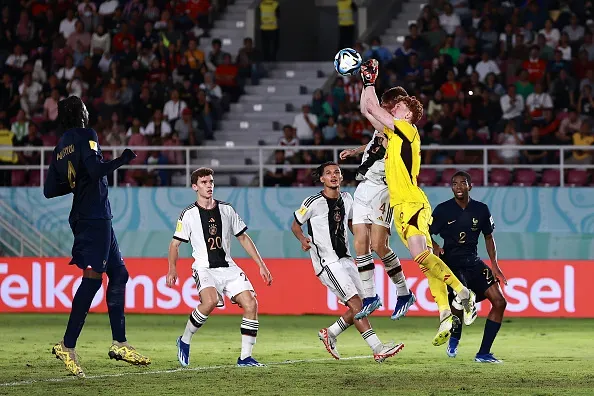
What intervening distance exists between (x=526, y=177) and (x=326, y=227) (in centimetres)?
939

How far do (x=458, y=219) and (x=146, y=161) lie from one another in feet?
36.8

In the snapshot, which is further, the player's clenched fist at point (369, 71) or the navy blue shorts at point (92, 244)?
the player's clenched fist at point (369, 71)

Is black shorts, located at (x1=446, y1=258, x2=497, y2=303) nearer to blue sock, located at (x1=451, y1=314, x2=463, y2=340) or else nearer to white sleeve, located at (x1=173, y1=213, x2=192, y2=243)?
blue sock, located at (x1=451, y1=314, x2=463, y2=340)

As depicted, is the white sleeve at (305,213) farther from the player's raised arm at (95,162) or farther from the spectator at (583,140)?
the spectator at (583,140)

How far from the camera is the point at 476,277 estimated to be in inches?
490

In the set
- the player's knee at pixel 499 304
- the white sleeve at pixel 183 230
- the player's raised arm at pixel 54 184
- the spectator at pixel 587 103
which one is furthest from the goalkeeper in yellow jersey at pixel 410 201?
the spectator at pixel 587 103

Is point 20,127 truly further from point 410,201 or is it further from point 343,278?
point 410,201

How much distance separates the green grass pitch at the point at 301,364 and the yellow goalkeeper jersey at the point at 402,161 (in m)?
1.65

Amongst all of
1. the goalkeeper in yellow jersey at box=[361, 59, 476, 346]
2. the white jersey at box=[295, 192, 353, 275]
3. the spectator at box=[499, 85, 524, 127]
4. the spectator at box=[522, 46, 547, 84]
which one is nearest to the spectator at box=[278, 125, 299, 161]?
the spectator at box=[499, 85, 524, 127]

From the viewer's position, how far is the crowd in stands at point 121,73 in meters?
23.5

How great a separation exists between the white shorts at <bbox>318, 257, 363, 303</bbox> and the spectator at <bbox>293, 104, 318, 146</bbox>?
10287mm

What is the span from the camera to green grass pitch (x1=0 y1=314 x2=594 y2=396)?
33.7ft

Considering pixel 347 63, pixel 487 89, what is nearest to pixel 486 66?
pixel 487 89

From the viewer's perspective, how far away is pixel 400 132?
450 inches
